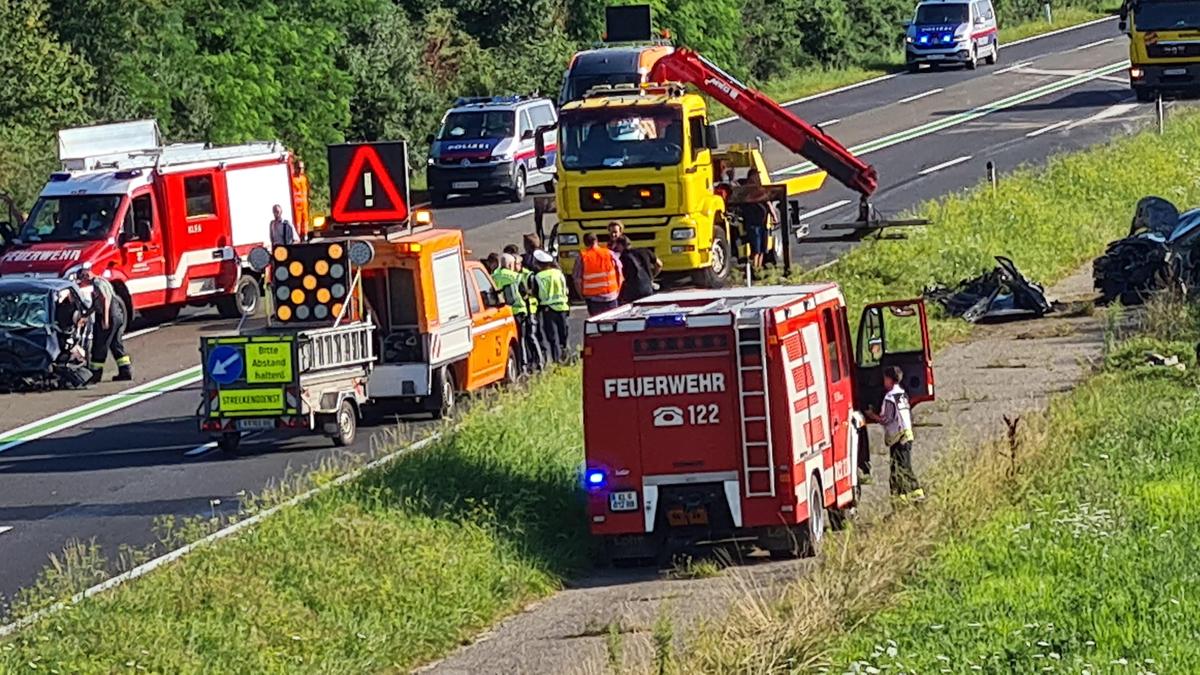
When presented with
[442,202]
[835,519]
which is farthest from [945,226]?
[835,519]

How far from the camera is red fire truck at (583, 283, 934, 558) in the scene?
16.9 m

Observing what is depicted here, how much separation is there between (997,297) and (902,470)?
1300cm

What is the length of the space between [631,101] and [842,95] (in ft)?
97.1

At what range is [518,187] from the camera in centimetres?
4447

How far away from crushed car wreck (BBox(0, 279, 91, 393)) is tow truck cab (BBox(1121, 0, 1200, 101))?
3082 centimetres

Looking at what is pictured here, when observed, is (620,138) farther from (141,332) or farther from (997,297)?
(141,332)

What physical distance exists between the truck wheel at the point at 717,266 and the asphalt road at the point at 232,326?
3.55m

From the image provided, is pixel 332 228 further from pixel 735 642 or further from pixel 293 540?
pixel 735 642

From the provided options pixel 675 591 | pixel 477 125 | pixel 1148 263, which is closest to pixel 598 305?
pixel 1148 263

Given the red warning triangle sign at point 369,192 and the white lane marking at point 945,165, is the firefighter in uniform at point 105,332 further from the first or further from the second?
the white lane marking at point 945,165

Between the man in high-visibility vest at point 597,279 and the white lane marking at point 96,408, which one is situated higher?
the man in high-visibility vest at point 597,279

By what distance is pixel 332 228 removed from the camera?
23328mm

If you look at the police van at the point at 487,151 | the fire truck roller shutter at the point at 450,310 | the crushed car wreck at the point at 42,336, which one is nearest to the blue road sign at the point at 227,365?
the fire truck roller shutter at the point at 450,310

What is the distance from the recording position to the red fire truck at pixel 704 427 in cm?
1691
